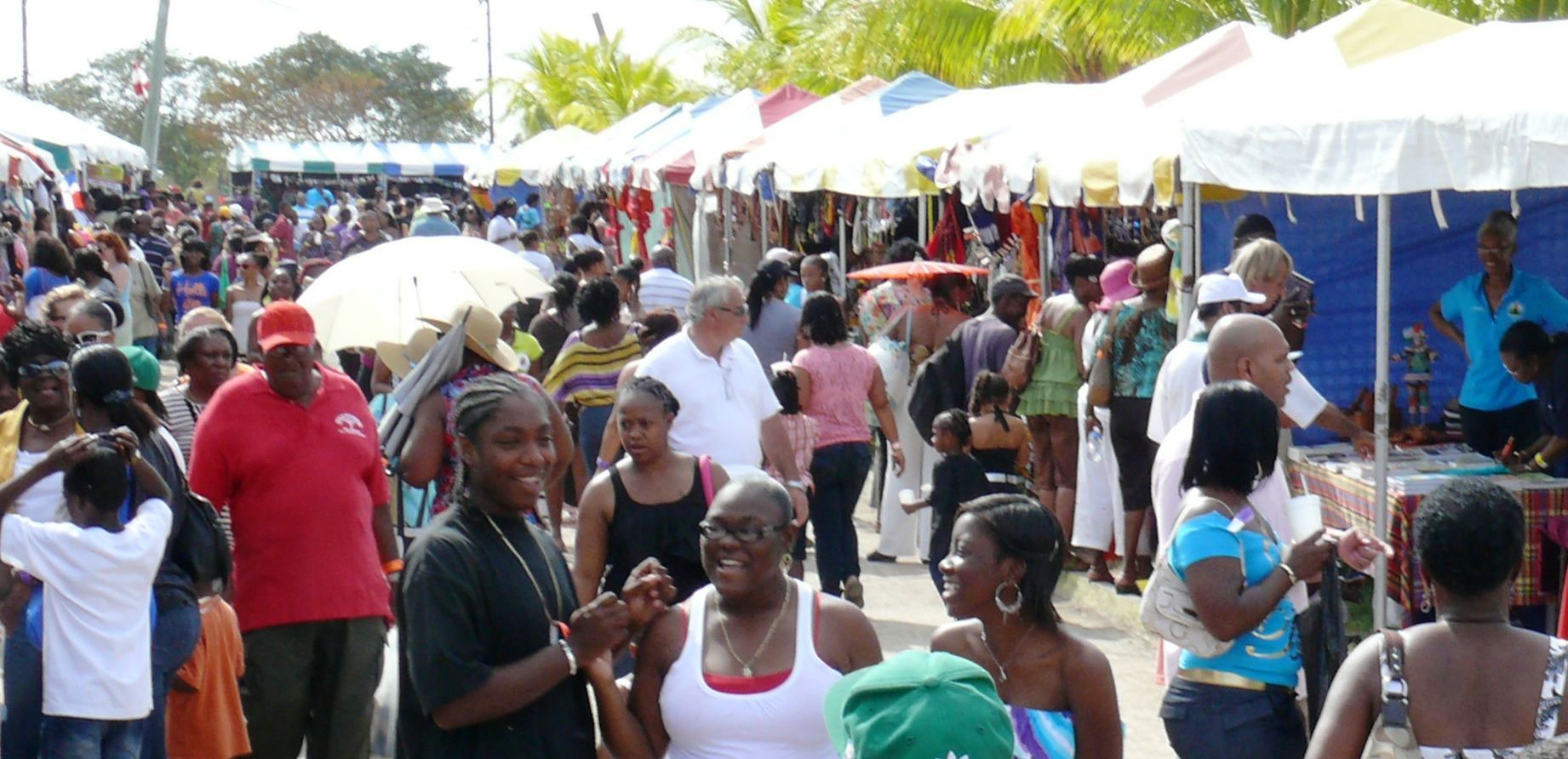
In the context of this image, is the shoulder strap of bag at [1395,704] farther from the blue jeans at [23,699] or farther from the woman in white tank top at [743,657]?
the blue jeans at [23,699]

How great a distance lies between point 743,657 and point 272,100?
2991 inches

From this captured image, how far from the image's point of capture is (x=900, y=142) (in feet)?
42.1

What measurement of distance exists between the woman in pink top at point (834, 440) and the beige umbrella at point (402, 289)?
1.50 meters

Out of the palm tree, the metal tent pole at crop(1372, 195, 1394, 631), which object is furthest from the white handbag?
the palm tree

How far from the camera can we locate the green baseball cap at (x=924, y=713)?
2275mm

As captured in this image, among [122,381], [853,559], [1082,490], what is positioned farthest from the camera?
[1082,490]

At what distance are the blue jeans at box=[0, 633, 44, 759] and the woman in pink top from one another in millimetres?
4478

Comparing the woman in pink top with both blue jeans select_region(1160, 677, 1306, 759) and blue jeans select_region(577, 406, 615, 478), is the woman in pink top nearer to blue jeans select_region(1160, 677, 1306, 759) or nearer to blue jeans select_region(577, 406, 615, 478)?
blue jeans select_region(577, 406, 615, 478)

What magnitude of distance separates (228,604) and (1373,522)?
458 centimetres

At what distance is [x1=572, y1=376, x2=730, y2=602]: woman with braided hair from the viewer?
17.2 feet

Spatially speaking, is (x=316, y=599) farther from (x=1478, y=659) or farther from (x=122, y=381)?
(x=1478, y=659)

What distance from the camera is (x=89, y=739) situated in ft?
16.2

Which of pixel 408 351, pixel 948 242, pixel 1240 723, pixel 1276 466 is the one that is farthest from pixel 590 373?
pixel 1240 723

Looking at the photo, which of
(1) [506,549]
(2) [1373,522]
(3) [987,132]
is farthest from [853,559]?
(1) [506,549]
